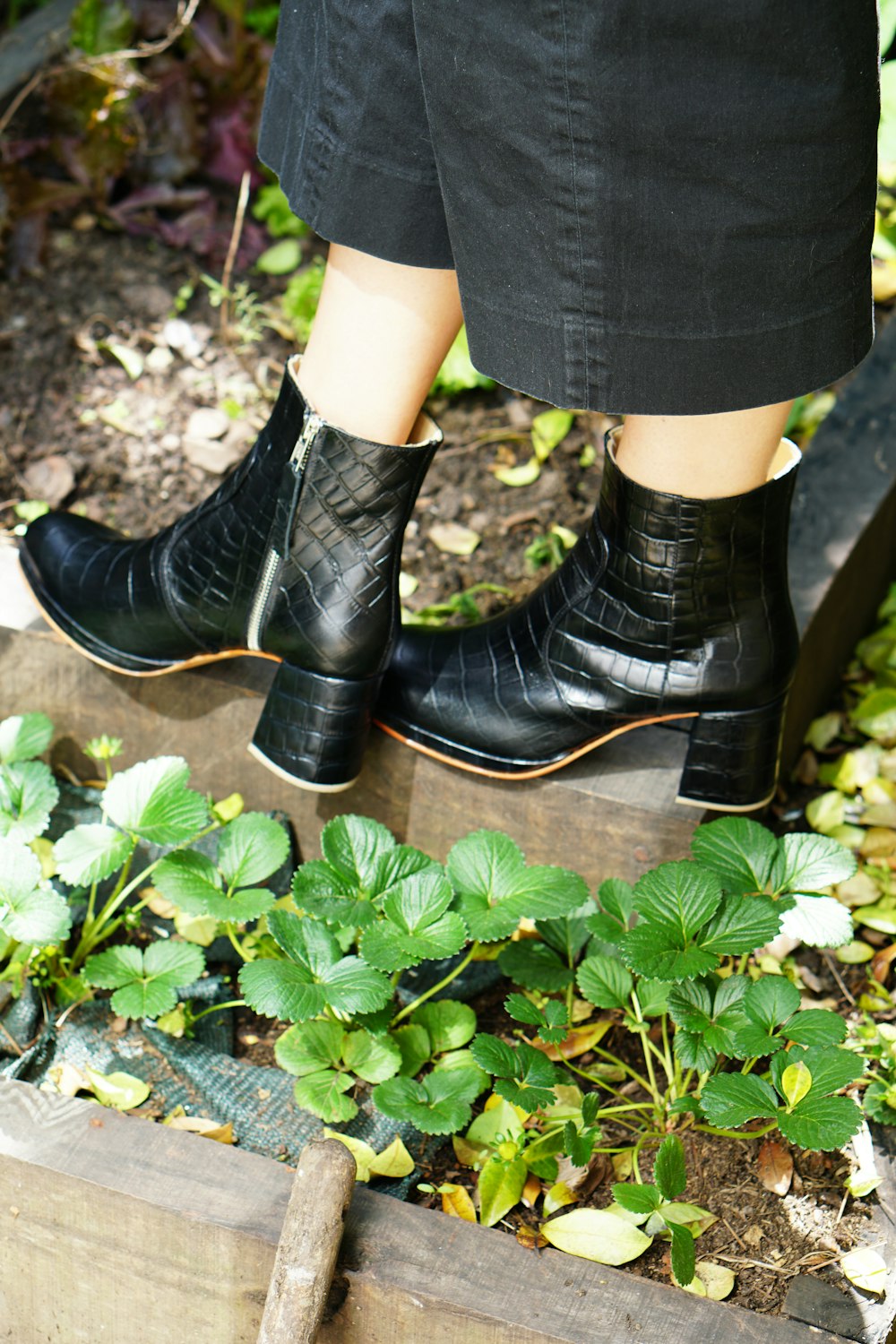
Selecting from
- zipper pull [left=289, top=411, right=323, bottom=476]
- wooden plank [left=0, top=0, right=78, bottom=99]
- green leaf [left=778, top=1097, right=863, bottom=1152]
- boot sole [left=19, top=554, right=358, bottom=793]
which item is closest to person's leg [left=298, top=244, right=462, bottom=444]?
zipper pull [left=289, top=411, right=323, bottom=476]

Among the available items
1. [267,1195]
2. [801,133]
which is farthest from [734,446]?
[267,1195]

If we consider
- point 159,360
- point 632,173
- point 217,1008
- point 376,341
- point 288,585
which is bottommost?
point 217,1008

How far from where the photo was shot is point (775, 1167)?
128 cm

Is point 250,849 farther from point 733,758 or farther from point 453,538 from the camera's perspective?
point 453,538

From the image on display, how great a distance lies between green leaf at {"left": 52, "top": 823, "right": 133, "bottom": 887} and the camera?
134cm

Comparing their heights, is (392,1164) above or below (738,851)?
below

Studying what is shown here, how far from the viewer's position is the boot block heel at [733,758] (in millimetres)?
1408

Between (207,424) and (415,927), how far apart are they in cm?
118

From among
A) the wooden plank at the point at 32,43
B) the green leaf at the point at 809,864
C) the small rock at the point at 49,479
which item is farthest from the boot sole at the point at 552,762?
the wooden plank at the point at 32,43

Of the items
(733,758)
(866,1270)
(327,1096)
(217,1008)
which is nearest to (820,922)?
(733,758)

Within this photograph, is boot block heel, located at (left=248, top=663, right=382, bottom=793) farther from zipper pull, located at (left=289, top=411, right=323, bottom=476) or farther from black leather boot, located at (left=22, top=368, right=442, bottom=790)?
zipper pull, located at (left=289, top=411, right=323, bottom=476)

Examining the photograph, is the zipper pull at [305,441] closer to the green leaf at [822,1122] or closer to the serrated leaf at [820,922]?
the serrated leaf at [820,922]

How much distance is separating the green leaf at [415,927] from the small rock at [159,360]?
1.32m

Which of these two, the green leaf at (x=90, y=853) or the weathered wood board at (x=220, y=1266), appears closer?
the weathered wood board at (x=220, y=1266)
